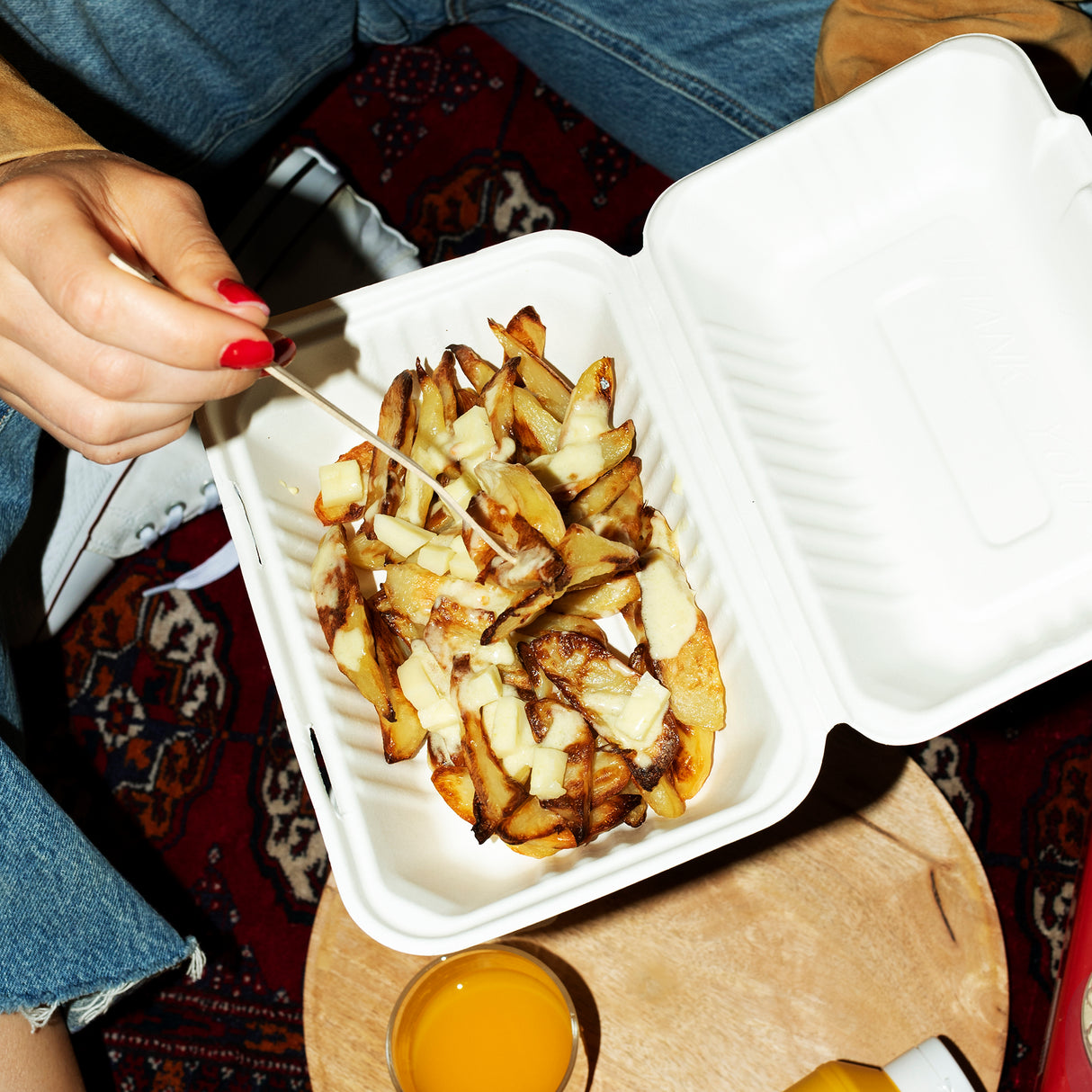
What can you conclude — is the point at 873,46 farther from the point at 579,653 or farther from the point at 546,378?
the point at 579,653

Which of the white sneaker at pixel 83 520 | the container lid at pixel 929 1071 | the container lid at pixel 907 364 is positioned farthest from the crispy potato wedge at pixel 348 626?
the container lid at pixel 929 1071

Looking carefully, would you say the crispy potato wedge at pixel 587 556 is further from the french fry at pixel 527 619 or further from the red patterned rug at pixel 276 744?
the red patterned rug at pixel 276 744

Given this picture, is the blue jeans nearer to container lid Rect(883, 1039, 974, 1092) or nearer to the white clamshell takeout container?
the white clamshell takeout container

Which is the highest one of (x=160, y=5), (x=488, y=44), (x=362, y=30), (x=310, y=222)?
(x=160, y=5)

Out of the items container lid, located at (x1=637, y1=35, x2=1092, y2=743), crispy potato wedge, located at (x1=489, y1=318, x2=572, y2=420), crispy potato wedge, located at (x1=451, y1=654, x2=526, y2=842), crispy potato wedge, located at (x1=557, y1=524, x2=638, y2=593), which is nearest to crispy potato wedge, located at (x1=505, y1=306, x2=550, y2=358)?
crispy potato wedge, located at (x1=489, y1=318, x2=572, y2=420)

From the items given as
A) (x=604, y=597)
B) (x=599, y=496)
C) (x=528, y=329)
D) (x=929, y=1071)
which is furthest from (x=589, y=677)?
(x=929, y=1071)

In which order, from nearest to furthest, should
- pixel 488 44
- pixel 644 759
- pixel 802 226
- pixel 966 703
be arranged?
pixel 966 703 < pixel 644 759 < pixel 802 226 < pixel 488 44

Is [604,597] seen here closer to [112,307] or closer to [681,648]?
[681,648]

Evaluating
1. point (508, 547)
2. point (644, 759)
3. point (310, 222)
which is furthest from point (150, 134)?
point (644, 759)
